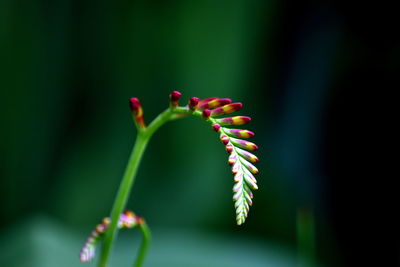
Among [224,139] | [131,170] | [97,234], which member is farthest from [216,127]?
[97,234]

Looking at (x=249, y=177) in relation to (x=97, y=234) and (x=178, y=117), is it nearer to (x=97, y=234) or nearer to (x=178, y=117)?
(x=178, y=117)

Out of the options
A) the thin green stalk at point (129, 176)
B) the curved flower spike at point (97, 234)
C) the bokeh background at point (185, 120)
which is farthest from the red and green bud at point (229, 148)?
the bokeh background at point (185, 120)

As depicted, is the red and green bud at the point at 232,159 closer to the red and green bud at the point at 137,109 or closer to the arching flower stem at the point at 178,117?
the arching flower stem at the point at 178,117

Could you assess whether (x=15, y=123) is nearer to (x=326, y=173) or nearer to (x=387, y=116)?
(x=326, y=173)

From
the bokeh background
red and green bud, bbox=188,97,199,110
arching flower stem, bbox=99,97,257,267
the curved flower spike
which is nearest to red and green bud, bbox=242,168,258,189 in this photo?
arching flower stem, bbox=99,97,257,267

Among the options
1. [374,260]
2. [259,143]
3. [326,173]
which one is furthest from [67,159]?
[374,260]
